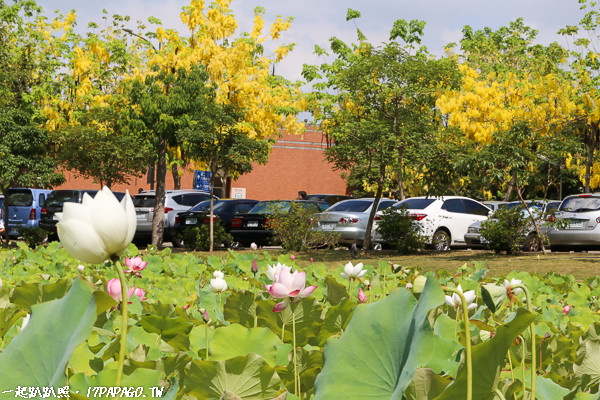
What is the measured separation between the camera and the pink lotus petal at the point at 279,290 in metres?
1.97

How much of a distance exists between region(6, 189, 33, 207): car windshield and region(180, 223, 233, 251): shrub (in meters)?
7.22

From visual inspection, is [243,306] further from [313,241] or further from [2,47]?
[2,47]

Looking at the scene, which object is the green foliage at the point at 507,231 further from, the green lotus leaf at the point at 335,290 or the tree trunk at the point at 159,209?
the green lotus leaf at the point at 335,290

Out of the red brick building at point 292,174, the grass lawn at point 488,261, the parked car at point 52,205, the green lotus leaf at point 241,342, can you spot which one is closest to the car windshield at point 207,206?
the parked car at point 52,205

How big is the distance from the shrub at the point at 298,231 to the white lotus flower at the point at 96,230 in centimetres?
1655

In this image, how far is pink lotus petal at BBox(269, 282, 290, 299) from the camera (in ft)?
6.46

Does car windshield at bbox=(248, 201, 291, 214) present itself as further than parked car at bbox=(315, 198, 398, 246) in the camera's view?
Yes

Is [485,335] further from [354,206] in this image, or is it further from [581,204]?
[354,206]

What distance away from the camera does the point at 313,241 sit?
18.0 m

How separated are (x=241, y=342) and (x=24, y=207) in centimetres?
2375

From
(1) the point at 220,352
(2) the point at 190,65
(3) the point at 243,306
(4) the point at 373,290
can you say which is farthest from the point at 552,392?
(2) the point at 190,65

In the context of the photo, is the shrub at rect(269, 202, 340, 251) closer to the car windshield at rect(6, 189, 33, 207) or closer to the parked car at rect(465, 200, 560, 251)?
the parked car at rect(465, 200, 560, 251)

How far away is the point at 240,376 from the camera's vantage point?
1.43 m

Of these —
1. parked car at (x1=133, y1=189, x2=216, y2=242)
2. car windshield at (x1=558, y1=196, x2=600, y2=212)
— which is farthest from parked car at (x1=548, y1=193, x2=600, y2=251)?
parked car at (x1=133, y1=189, x2=216, y2=242)
